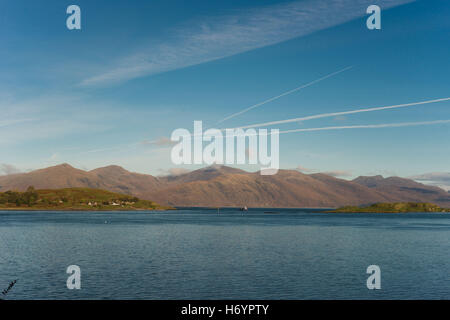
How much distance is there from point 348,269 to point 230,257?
25.5m

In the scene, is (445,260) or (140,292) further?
(445,260)

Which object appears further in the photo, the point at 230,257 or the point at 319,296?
the point at 230,257

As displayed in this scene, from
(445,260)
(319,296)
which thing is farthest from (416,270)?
(319,296)
